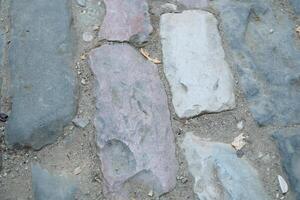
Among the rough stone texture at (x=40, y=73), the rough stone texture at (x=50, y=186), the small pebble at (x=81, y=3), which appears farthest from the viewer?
the small pebble at (x=81, y=3)

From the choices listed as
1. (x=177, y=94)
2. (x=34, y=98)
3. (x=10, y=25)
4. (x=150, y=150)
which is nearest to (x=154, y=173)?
(x=150, y=150)

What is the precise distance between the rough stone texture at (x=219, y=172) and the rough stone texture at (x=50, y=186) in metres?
0.34

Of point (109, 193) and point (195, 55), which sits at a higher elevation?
point (195, 55)

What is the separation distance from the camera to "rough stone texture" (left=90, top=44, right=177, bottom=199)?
5.01 feet

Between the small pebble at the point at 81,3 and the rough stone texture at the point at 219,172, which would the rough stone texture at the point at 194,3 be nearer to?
the small pebble at the point at 81,3

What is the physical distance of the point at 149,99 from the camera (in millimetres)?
1672

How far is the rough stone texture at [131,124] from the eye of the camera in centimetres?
153

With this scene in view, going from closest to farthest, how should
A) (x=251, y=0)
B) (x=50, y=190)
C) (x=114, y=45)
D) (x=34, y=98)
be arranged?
1. (x=50, y=190)
2. (x=34, y=98)
3. (x=114, y=45)
4. (x=251, y=0)

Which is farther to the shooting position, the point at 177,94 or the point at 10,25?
the point at 10,25

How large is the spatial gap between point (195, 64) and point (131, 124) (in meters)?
0.31

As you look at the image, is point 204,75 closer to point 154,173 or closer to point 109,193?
point 154,173

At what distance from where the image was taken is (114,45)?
5.82 ft

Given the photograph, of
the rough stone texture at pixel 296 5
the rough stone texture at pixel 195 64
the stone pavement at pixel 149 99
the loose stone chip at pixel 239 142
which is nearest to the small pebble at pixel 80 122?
the stone pavement at pixel 149 99

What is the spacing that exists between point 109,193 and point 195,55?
544mm
